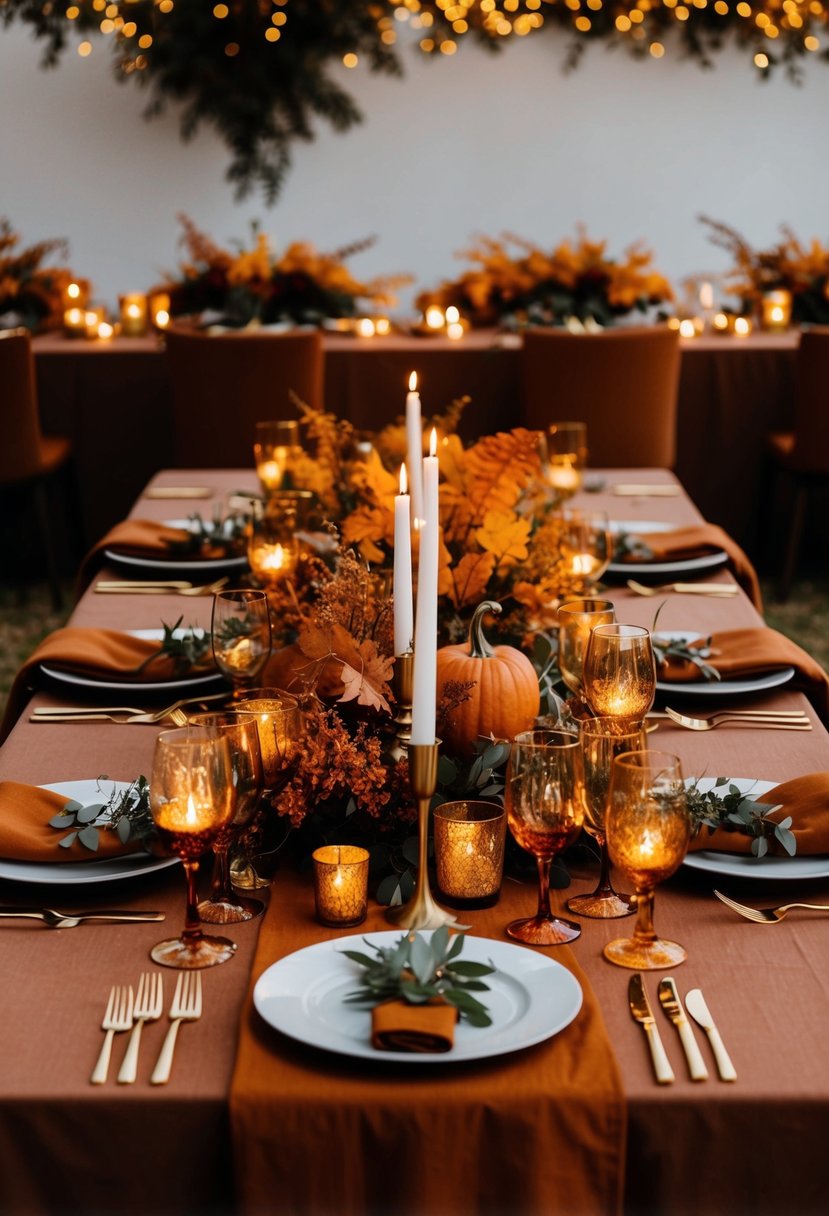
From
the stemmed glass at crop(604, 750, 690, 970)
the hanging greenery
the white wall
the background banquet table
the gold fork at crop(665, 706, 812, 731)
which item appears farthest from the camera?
the white wall

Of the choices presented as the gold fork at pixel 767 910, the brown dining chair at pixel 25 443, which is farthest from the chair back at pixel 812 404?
the gold fork at pixel 767 910

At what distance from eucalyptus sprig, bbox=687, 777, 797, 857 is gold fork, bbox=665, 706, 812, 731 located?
34 cm

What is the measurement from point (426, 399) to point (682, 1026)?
148 inches

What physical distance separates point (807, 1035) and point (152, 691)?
3.32 feet

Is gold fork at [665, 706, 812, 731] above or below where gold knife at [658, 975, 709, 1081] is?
below

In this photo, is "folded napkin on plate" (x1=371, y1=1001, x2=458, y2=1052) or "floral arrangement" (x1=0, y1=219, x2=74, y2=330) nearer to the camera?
"folded napkin on plate" (x1=371, y1=1001, x2=458, y2=1052)

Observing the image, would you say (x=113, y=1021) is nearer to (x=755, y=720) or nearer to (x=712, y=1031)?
(x=712, y=1031)

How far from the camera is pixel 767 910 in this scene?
1202 millimetres

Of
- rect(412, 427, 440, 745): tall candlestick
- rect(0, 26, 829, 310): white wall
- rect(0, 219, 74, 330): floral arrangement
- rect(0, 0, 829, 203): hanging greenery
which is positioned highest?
rect(0, 0, 829, 203): hanging greenery

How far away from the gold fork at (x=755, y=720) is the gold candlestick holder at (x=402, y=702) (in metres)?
0.46

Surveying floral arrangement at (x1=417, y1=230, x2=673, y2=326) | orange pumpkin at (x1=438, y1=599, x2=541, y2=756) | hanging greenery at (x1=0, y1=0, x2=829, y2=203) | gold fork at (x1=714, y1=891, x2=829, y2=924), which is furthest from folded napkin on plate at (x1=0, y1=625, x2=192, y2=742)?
hanging greenery at (x1=0, y1=0, x2=829, y2=203)

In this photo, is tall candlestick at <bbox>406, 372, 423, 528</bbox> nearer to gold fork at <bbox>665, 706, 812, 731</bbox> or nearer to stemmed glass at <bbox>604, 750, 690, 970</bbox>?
gold fork at <bbox>665, 706, 812, 731</bbox>

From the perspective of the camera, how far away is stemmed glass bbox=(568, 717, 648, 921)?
116cm

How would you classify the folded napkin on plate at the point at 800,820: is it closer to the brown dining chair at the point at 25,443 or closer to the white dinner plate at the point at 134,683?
the white dinner plate at the point at 134,683
